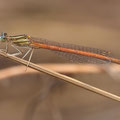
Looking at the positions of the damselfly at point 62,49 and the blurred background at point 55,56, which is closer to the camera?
the damselfly at point 62,49

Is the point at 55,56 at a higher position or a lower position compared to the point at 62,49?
lower

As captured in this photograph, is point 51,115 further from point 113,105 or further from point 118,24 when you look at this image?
point 118,24

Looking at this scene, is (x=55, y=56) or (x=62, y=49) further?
(x=55, y=56)

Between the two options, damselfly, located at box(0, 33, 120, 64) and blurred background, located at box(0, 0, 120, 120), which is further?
blurred background, located at box(0, 0, 120, 120)

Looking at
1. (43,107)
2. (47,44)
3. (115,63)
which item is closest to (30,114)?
(43,107)
